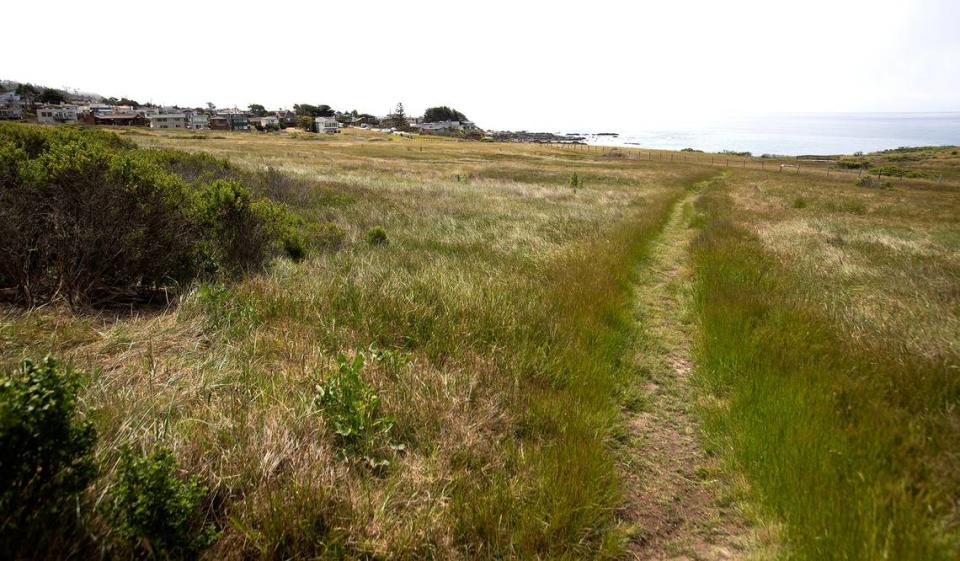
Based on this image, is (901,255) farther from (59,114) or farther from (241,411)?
(59,114)

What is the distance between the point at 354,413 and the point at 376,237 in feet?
25.0

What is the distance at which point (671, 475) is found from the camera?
11.7 ft

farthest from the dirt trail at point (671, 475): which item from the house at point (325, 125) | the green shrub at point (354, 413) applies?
the house at point (325, 125)

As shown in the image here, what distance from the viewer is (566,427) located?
3732 millimetres

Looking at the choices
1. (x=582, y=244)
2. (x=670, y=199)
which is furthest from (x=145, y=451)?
(x=670, y=199)

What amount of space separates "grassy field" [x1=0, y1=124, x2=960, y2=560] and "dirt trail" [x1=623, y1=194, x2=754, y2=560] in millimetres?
120

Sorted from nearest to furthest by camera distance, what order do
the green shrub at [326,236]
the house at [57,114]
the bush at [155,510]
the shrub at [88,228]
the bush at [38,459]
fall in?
the bush at [38,459], the bush at [155,510], the shrub at [88,228], the green shrub at [326,236], the house at [57,114]

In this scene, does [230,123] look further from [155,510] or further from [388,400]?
[155,510]

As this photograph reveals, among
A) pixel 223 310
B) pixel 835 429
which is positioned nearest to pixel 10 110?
pixel 223 310

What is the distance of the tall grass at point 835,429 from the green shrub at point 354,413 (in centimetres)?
280

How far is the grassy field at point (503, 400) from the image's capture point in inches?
101

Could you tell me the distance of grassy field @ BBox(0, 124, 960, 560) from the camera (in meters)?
2.57

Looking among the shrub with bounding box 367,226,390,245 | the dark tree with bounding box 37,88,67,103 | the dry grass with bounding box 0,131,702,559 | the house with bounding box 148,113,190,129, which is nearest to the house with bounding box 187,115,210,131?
the house with bounding box 148,113,190,129

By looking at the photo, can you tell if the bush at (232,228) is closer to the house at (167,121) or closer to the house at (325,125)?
the house at (325,125)
